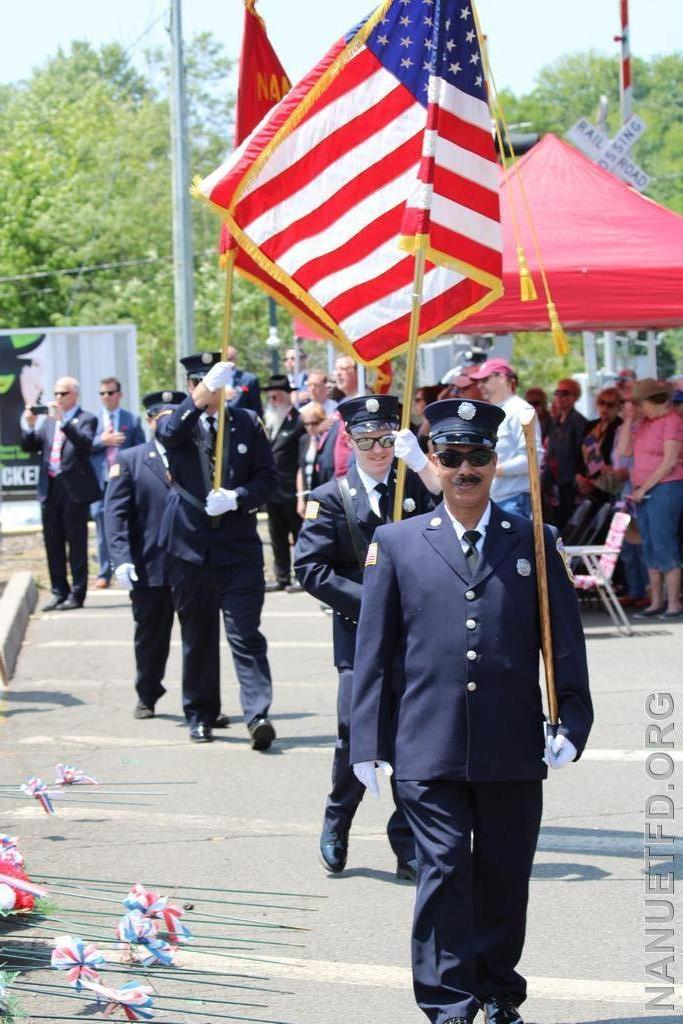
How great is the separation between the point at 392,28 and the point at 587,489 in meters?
6.93

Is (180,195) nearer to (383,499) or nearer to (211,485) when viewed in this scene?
(211,485)

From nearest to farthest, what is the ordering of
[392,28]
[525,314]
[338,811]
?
[338,811], [392,28], [525,314]

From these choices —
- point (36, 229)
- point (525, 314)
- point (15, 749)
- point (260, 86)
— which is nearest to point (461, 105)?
point (260, 86)

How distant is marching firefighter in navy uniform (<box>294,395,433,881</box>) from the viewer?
652 cm

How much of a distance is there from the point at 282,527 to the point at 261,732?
6.95m

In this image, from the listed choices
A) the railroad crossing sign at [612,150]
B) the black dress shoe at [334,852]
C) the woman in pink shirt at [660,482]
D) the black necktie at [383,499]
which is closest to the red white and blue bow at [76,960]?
the black dress shoe at [334,852]

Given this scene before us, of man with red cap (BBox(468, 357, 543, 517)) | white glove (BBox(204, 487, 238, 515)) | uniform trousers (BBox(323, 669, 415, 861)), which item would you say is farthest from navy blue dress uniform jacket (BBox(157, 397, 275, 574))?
uniform trousers (BBox(323, 669, 415, 861))

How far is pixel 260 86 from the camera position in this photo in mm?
9562

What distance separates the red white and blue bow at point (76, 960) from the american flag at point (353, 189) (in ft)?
13.2

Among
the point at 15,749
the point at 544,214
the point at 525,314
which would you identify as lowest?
the point at 15,749

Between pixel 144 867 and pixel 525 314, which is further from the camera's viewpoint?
pixel 525 314

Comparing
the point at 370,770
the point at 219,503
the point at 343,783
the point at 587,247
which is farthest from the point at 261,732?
the point at 587,247

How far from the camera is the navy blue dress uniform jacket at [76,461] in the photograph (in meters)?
15.4

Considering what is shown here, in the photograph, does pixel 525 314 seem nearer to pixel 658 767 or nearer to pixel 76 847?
pixel 658 767
